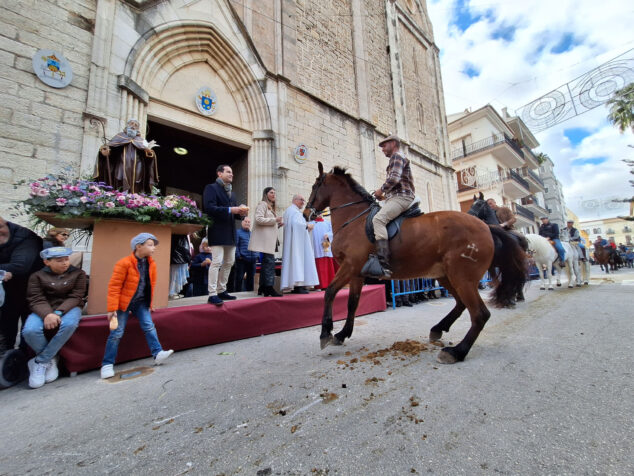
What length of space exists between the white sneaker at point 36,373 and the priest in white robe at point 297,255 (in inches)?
123

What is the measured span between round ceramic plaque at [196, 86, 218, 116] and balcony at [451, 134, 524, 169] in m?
22.1

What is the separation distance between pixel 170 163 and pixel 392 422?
12101mm

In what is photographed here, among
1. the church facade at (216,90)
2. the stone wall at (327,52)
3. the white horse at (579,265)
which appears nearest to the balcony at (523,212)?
the church facade at (216,90)

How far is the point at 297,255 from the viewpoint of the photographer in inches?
194

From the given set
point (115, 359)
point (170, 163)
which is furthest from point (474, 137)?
point (115, 359)

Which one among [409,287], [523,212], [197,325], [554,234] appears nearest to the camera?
[197,325]

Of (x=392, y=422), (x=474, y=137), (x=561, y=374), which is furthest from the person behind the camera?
(x=474, y=137)

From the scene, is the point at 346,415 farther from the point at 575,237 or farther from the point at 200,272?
the point at 575,237

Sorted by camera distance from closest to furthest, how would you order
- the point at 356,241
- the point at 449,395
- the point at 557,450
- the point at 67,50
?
1. the point at 557,450
2. the point at 449,395
3. the point at 356,241
4. the point at 67,50

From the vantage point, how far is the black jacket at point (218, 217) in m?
3.85

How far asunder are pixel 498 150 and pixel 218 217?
81.9 feet

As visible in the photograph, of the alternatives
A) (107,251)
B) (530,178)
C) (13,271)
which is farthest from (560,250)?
(530,178)

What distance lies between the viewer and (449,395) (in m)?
1.84

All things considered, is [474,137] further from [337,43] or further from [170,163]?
[170,163]
